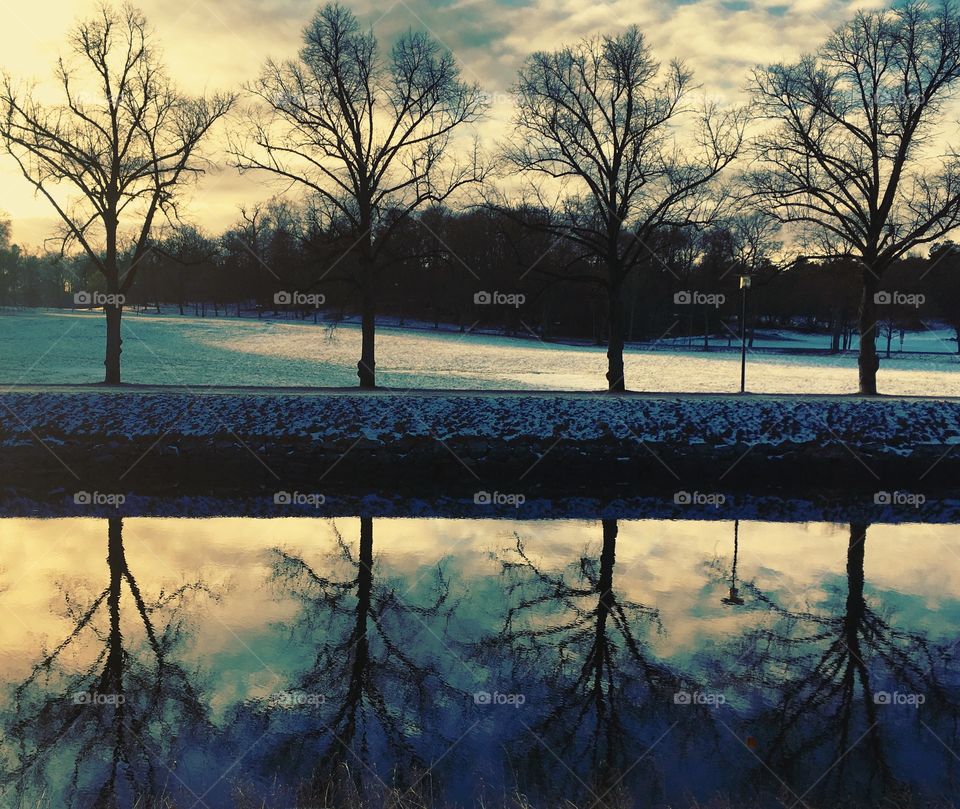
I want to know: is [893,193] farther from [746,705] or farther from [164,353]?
[164,353]

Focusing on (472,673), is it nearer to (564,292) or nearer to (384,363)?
(384,363)

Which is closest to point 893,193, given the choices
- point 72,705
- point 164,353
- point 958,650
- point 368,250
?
point 368,250

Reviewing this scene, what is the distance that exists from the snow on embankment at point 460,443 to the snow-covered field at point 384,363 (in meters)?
9.73

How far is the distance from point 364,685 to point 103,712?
234cm

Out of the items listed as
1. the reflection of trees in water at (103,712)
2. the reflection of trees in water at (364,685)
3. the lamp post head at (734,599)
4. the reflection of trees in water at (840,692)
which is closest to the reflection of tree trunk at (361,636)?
the reflection of trees in water at (364,685)

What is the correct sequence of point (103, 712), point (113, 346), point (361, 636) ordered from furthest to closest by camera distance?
point (113, 346)
point (361, 636)
point (103, 712)

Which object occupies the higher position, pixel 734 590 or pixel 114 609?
pixel 734 590

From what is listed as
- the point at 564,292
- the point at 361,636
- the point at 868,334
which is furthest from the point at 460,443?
the point at 564,292

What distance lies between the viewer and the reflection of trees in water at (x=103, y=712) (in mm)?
5930

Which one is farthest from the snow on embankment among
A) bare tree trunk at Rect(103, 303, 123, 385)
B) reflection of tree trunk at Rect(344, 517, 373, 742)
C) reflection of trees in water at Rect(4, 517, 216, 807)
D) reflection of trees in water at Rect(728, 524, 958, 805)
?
reflection of trees in water at Rect(728, 524, 958, 805)

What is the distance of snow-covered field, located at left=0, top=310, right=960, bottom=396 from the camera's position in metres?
35.6

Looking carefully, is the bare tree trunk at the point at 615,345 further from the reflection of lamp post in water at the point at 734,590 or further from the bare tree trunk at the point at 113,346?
the bare tree trunk at the point at 113,346

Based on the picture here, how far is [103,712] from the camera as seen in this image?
6.94 m

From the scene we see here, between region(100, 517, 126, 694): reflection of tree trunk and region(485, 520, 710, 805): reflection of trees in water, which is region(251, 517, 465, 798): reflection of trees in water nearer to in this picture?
region(485, 520, 710, 805): reflection of trees in water
